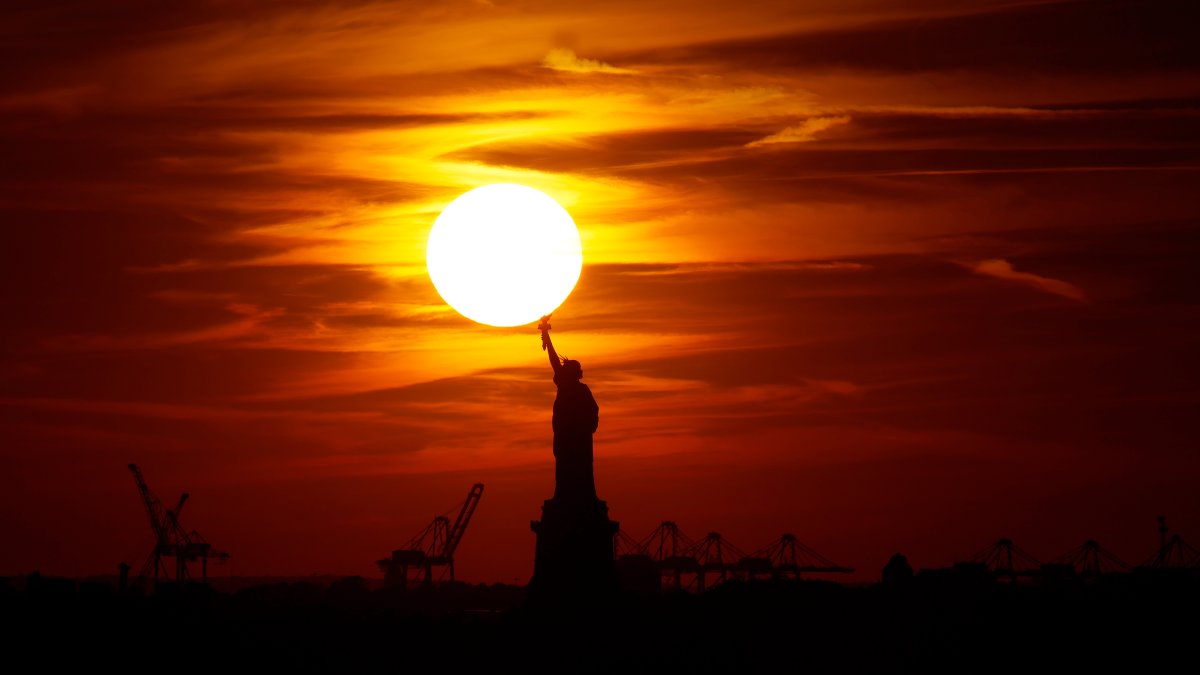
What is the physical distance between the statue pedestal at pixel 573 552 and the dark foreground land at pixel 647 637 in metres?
1.10

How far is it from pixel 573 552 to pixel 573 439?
672 centimetres

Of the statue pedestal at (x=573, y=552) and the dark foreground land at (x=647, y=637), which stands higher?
the statue pedestal at (x=573, y=552)

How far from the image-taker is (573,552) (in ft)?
320

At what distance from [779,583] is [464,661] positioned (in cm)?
4079

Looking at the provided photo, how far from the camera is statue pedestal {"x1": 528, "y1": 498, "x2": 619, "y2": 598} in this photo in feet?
319

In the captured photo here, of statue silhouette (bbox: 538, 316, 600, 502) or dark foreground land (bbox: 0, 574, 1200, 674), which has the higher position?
statue silhouette (bbox: 538, 316, 600, 502)

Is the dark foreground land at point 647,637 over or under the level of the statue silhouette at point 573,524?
under

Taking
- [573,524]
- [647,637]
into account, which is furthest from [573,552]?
[647,637]

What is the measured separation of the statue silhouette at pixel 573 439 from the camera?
321 feet

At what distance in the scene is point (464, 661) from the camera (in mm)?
100875

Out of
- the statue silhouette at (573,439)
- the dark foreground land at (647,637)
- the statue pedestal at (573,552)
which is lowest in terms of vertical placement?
the dark foreground land at (647,637)

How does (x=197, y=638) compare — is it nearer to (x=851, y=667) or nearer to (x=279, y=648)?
(x=279, y=648)

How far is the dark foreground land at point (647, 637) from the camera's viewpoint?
3804 inches

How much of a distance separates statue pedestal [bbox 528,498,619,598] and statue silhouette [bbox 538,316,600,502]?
0.85 meters
